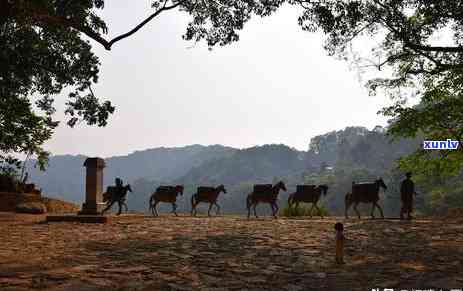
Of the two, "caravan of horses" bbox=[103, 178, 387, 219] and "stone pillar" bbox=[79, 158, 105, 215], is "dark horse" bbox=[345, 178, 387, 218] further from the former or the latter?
"stone pillar" bbox=[79, 158, 105, 215]

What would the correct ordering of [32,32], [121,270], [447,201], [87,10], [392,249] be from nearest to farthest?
[121,270] < [392,249] < [87,10] < [32,32] < [447,201]

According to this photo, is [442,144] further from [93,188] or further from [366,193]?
[93,188]

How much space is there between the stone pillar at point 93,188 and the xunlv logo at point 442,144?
43.5 feet

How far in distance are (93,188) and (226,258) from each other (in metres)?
8.80

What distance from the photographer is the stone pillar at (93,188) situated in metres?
15.3

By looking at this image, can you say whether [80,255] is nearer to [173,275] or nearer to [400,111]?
[173,275]

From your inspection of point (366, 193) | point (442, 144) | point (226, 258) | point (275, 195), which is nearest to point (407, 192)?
point (366, 193)

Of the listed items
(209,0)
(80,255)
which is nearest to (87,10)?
(209,0)

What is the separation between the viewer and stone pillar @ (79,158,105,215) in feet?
50.3

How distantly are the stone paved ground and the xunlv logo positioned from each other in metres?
7.70

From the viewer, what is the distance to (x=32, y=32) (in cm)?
1775

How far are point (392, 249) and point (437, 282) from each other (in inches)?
105

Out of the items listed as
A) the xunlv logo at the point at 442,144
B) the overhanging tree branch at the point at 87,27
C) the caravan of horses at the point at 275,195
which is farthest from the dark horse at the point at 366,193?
the overhanging tree branch at the point at 87,27

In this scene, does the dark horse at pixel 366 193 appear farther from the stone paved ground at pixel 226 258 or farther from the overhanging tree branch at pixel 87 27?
the overhanging tree branch at pixel 87 27
